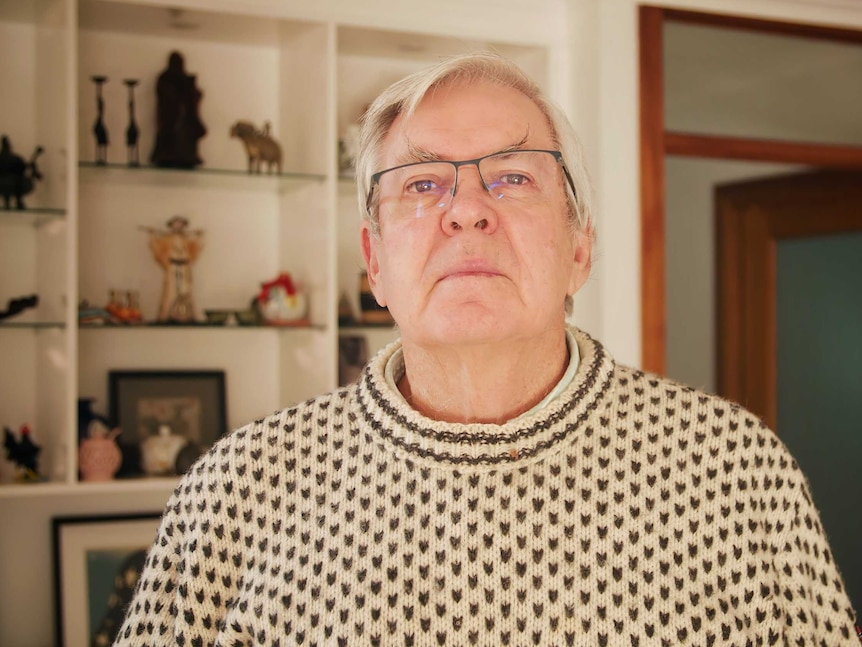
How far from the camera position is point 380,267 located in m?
1.19

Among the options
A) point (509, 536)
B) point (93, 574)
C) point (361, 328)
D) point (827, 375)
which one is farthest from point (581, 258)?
point (827, 375)

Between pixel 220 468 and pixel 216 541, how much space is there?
9cm

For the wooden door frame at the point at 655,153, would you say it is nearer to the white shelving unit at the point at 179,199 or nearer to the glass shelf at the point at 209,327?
the white shelving unit at the point at 179,199

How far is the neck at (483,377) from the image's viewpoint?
1.10 metres

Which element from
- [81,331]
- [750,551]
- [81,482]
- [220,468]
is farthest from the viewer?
[81,331]

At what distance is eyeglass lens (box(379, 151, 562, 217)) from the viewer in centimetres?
109

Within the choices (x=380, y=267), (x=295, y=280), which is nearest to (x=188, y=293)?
(x=295, y=280)

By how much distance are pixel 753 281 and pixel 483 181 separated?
2.72 metres

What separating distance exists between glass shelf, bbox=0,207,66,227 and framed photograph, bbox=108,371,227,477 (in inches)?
17.2

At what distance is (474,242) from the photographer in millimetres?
1055

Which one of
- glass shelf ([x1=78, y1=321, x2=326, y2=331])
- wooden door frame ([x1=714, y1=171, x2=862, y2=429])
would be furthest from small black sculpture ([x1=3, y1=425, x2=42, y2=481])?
wooden door frame ([x1=714, y1=171, x2=862, y2=429])

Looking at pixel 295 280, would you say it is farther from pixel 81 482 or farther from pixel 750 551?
pixel 750 551

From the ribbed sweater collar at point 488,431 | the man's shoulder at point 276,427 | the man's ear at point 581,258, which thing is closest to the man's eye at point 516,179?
the man's ear at point 581,258

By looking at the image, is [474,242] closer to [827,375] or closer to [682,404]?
[682,404]
